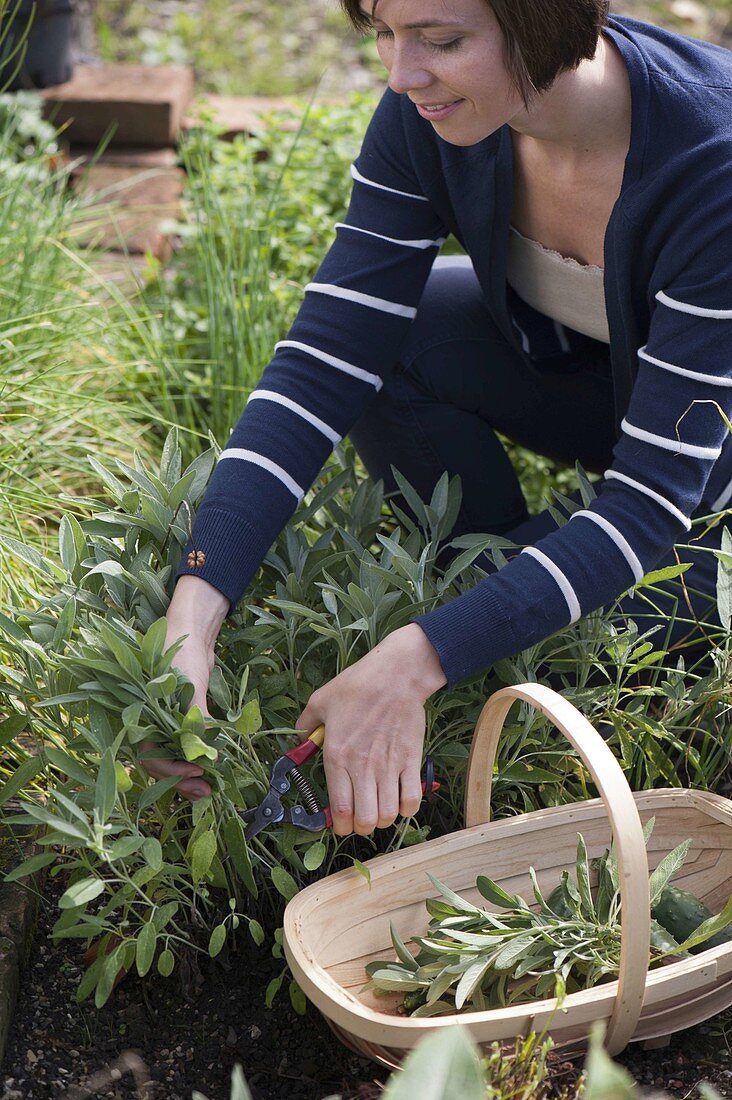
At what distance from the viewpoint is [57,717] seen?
130 centimetres

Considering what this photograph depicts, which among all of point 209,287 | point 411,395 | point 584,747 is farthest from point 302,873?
point 209,287

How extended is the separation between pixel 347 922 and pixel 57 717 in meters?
0.41

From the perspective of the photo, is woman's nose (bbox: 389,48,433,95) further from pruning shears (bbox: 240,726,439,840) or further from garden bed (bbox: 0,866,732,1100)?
garden bed (bbox: 0,866,732,1100)

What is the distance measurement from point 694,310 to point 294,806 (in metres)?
0.69

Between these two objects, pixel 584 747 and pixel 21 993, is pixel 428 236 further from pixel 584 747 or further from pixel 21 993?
pixel 21 993

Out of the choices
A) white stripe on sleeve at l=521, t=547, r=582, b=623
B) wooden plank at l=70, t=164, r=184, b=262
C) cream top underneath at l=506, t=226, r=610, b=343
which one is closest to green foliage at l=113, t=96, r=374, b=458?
wooden plank at l=70, t=164, r=184, b=262

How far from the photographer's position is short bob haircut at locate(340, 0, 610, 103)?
1142mm

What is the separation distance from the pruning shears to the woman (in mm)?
34

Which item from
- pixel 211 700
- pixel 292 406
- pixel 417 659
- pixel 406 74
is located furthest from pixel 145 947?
pixel 406 74

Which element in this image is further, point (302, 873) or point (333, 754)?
point (302, 873)

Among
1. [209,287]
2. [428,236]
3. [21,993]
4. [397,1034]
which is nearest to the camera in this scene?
[397,1034]

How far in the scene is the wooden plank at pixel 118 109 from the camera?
3115 millimetres

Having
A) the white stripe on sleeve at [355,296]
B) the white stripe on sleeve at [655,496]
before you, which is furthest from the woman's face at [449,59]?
the white stripe on sleeve at [655,496]

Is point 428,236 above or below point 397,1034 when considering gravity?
above
